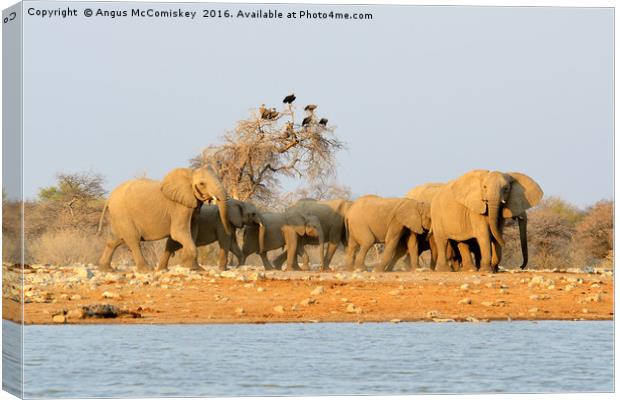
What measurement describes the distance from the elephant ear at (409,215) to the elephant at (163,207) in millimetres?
3576

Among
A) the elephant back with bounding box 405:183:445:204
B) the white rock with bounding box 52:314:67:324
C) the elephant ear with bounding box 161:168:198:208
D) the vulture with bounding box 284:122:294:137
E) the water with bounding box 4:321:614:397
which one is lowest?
the water with bounding box 4:321:614:397

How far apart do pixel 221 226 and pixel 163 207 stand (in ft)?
5.22

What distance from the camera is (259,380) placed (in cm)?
1521

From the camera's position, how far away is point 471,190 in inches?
1016

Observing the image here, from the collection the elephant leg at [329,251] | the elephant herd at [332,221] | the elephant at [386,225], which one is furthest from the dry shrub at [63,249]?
the elephant at [386,225]

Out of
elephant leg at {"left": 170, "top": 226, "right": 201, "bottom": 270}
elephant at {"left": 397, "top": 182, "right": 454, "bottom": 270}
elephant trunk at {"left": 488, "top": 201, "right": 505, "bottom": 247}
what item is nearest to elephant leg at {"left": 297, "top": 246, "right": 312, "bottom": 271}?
elephant at {"left": 397, "top": 182, "right": 454, "bottom": 270}

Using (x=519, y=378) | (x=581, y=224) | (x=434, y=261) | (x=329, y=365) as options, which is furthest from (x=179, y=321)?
(x=581, y=224)

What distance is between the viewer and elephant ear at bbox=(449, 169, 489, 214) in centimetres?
2558

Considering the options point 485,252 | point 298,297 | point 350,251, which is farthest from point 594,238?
point 298,297

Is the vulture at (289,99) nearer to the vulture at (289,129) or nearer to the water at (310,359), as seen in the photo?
the vulture at (289,129)

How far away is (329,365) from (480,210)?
999cm

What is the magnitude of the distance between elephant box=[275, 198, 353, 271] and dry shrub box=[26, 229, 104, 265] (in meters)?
3.07

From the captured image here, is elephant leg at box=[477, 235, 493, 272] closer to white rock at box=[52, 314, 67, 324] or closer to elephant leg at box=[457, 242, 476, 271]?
elephant leg at box=[457, 242, 476, 271]

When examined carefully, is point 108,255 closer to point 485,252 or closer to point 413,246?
point 413,246
